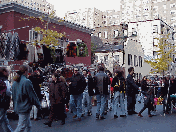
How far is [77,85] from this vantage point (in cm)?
942

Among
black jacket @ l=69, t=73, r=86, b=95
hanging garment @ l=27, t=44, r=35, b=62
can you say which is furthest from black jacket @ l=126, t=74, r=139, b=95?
hanging garment @ l=27, t=44, r=35, b=62

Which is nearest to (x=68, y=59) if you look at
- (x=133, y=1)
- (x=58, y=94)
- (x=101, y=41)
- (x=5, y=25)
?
(x=5, y=25)

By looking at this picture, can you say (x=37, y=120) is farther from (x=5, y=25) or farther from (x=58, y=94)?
(x=5, y=25)

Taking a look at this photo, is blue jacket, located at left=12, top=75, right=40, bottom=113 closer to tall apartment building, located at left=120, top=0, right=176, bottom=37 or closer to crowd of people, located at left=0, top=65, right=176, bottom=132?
crowd of people, located at left=0, top=65, right=176, bottom=132

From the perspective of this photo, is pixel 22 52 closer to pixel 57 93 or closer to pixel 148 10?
pixel 57 93

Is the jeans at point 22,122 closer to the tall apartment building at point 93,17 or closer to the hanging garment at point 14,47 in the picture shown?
the hanging garment at point 14,47

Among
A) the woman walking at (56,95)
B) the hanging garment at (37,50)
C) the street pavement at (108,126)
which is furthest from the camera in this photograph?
the hanging garment at (37,50)

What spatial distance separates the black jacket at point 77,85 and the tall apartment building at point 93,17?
270 ft

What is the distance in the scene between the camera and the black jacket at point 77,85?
941cm

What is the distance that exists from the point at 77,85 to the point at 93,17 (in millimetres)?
84387

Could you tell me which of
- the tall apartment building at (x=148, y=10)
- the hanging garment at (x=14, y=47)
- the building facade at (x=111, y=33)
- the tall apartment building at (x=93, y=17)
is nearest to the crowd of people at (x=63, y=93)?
the hanging garment at (x=14, y=47)

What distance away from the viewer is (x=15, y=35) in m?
10.1

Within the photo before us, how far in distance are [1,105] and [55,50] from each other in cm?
703

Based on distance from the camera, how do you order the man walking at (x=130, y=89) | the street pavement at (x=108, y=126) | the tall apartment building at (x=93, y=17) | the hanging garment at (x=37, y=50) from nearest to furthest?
1. the street pavement at (x=108, y=126)
2. the man walking at (x=130, y=89)
3. the hanging garment at (x=37, y=50)
4. the tall apartment building at (x=93, y=17)
